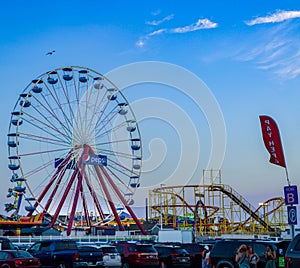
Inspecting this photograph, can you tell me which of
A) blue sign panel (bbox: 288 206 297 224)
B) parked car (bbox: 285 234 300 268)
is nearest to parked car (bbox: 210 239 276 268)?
blue sign panel (bbox: 288 206 297 224)

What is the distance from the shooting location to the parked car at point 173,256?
24359 mm

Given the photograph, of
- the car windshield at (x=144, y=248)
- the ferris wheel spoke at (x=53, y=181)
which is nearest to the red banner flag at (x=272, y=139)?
the car windshield at (x=144, y=248)

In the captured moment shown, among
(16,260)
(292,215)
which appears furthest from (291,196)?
(16,260)

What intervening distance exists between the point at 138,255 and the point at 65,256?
131 inches

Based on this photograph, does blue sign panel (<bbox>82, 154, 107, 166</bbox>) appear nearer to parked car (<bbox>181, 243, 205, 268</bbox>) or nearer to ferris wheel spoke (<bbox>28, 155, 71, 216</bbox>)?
ferris wheel spoke (<bbox>28, 155, 71, 216</bbox>)

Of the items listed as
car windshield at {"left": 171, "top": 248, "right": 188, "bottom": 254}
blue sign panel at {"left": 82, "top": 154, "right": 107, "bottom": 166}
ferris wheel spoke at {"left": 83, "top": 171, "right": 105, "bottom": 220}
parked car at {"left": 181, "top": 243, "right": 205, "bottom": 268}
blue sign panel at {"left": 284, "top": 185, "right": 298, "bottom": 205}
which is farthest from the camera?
ferris wheel spoke at {"left": 83, "top": 171, "right": 105, "bottom": 220}

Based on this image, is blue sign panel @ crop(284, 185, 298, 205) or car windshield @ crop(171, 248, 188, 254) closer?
blue sign panel @ crop(284, 185, 298, 205)

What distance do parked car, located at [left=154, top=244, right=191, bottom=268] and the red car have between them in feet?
23.7

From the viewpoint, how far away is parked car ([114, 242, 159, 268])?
76.4ft

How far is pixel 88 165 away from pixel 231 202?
51.3 ft

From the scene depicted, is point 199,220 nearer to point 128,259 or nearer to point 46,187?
point 46,187

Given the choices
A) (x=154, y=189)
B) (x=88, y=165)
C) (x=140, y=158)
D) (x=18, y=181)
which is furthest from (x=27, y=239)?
(x=154, y=189)

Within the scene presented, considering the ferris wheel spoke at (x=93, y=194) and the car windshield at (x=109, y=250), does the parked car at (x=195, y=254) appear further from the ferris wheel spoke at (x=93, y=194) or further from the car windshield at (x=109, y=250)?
the ferris wheel spoke at (x=93, y=194)

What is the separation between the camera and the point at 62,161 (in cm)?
4778
